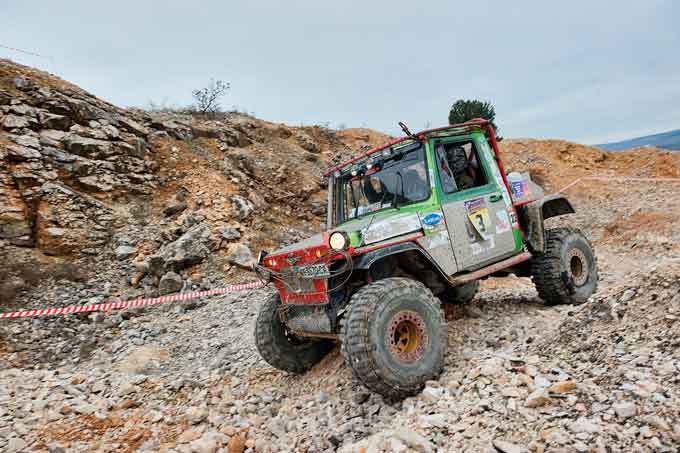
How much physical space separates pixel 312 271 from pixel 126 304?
560 cm

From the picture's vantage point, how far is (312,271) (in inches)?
145

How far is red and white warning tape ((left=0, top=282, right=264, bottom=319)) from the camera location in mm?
7000

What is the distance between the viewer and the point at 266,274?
426 cm

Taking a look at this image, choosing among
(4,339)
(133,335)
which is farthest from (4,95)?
(133,335)

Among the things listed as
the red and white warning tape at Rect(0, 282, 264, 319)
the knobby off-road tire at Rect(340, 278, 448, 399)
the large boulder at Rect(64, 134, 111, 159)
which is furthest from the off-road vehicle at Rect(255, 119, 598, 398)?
the large boulder at Rect(64, 134, 111, 159)

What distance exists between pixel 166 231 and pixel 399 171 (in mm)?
6899

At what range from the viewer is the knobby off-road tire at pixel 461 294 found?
217 inches

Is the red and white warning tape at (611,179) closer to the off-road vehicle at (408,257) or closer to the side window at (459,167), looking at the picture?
the off-road vehicle at (408,257)

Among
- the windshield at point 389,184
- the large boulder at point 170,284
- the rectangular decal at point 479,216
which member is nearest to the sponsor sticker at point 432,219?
the windshield at point 389,184

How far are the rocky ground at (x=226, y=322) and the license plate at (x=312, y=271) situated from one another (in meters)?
1.13

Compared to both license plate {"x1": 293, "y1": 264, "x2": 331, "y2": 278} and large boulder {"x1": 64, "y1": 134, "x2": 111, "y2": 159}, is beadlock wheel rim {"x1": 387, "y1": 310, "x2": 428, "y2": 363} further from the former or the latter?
large boulder {"x1": 64, "y1": 134, "x2": 111, "y2": 159}

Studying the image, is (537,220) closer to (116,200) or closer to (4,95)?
(116,200)

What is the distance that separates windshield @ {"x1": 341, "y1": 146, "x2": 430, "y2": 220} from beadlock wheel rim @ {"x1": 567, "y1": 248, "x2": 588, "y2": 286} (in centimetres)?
246

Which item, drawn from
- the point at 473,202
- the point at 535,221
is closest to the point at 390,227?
the point at 473,202
